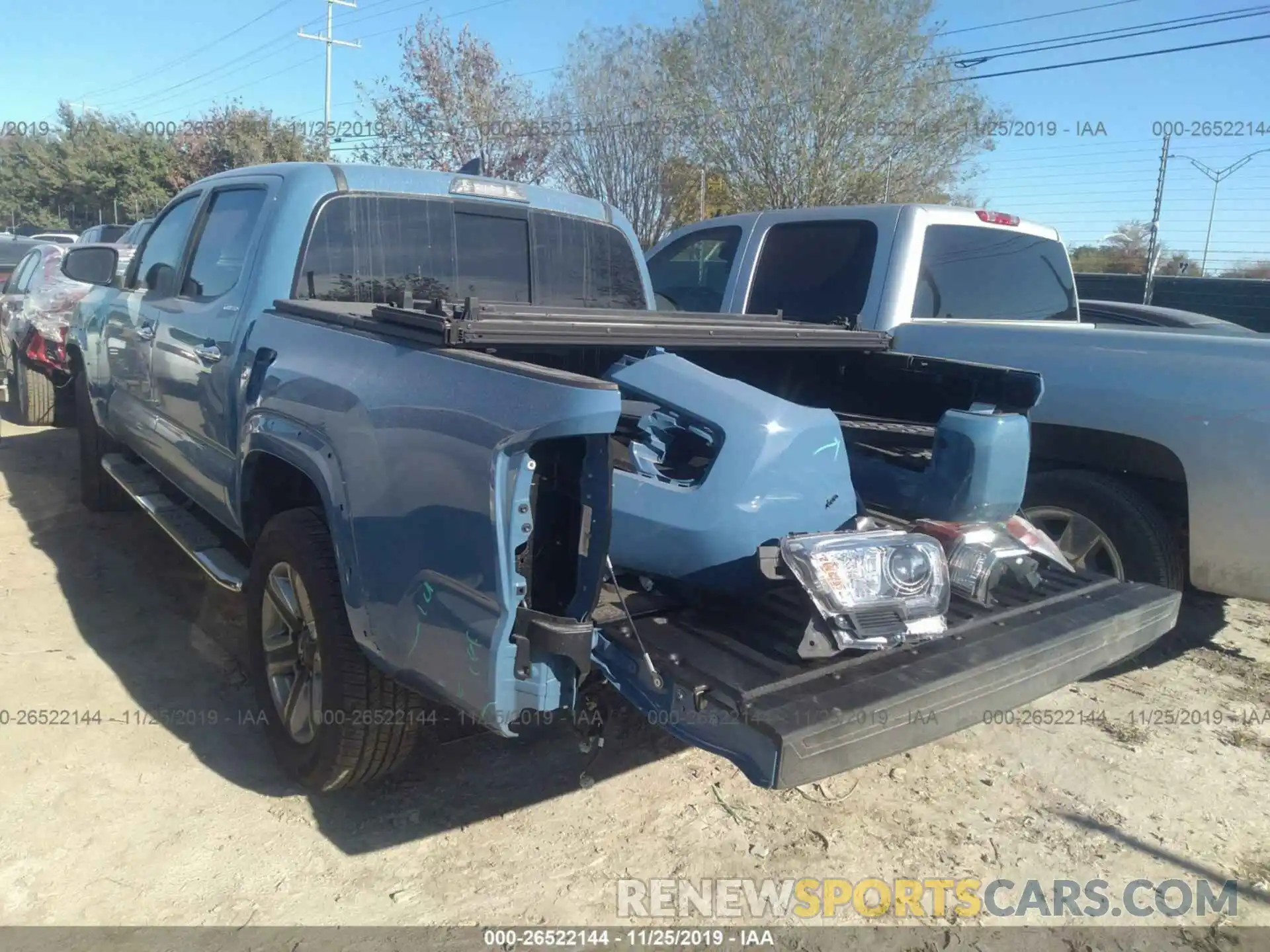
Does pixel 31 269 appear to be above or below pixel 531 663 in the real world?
above

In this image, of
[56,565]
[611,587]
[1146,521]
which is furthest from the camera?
[56,565]

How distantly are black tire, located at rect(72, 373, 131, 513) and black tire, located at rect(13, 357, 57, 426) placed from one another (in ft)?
9.42

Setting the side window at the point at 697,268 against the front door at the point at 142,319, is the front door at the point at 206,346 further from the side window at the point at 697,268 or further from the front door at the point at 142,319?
the side window at the point at 697,268

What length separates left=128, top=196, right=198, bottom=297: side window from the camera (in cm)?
454

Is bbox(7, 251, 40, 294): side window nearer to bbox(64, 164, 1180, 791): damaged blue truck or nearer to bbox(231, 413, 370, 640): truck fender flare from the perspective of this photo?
bbox(64, 164, 1180, 791): damaged blue truck

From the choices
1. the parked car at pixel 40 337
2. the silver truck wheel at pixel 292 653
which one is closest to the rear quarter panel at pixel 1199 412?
the silver truck wheel at pixel 292 653

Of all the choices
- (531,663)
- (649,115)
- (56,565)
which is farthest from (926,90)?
(531,663)

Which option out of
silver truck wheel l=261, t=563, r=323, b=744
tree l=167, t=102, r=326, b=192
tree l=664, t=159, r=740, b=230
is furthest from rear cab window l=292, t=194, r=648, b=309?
tree l=167, t=102, r=326, b=192

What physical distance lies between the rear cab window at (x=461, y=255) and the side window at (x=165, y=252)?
112 cm

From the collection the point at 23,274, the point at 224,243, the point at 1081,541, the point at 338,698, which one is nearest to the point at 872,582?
the point at 338,698

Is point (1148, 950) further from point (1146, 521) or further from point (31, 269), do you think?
point (31, 269)

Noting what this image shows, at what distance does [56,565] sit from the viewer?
17.6 ft

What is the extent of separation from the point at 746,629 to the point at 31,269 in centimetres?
987
